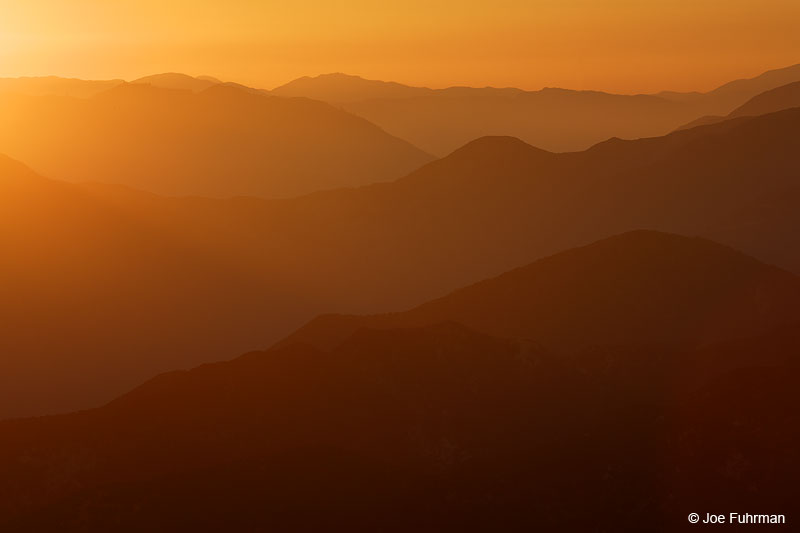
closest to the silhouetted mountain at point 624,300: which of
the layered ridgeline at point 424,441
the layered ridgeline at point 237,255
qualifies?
the layered ridgeline at point 424,441

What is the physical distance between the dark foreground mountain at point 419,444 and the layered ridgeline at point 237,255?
52.2 m

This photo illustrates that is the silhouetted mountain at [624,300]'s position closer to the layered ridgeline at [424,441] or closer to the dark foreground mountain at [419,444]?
the layered ridgeline at [424,441]

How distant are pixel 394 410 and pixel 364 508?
1245 cm

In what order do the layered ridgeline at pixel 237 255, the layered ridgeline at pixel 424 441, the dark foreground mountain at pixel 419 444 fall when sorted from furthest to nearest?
the layered ridgeline at pixel 237 255, the layered ridgeline at pixel 424 441, the dark foreground mountain at pixel 419 444

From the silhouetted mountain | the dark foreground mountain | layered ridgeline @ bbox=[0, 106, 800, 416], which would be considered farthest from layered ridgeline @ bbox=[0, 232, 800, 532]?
layered ridgeline @ bbox=[0, 106, 800, 416]

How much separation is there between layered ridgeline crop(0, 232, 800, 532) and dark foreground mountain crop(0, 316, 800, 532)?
14 centimetres

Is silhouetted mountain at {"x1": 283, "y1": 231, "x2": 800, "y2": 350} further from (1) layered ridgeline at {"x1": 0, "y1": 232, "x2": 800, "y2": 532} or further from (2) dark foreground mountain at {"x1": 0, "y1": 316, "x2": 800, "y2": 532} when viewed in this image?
(2) dark foreground mountain at {"x1": 0, "y1": 316, "x2": 800, "y2": 532}

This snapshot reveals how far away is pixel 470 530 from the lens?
56688mm

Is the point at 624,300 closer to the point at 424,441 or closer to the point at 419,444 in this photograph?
the point at 424,441

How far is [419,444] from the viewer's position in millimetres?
67375

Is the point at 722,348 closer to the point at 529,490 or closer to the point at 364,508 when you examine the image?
the point at 529,490

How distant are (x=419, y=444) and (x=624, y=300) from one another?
45532 mm

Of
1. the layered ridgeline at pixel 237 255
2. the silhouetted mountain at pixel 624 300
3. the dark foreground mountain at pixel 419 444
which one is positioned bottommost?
the dark foreground mountain at pixel 419 444

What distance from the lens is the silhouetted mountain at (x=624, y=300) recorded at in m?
98.2
